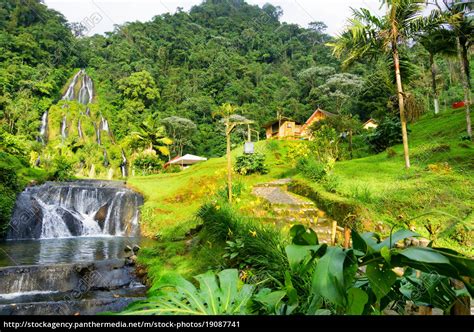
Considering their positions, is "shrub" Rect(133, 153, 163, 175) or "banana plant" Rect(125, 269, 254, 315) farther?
"shrub" Rect(133, 153, 163, 175)

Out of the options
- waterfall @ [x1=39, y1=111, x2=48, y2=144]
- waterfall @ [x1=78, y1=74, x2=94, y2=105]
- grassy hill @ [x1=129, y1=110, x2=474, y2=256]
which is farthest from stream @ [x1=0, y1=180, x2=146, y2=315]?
waterfall @ [x1=78, y1=74, x2=94, y2=105]

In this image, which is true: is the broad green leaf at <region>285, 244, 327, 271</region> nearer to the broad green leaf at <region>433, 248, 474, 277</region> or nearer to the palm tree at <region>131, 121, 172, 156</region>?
the broad green leaf at <region>433, 248, 474, 277</region>

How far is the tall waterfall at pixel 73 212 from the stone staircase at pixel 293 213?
23.5 feet

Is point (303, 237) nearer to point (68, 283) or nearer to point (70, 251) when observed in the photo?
point (68, 283)

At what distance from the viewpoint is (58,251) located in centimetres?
800

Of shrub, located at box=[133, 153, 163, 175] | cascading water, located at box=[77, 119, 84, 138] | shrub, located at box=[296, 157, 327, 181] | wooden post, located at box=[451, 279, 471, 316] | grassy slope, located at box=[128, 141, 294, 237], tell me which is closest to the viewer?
wooden post, located at box=[451, 279, 471, 316]

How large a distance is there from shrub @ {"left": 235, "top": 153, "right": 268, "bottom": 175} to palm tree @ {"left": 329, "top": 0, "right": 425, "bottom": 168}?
16.7ft

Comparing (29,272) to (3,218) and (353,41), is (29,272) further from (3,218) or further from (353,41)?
(353,41)

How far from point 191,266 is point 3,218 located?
9.08 metres

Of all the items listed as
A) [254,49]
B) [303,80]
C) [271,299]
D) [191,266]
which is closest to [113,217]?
[191,266]

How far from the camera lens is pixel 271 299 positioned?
105cm

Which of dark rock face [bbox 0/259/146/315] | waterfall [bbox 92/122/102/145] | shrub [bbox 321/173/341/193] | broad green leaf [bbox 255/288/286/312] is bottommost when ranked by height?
dark rock face [bbox 0/259/146/315]

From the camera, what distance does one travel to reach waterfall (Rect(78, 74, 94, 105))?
33031mm
